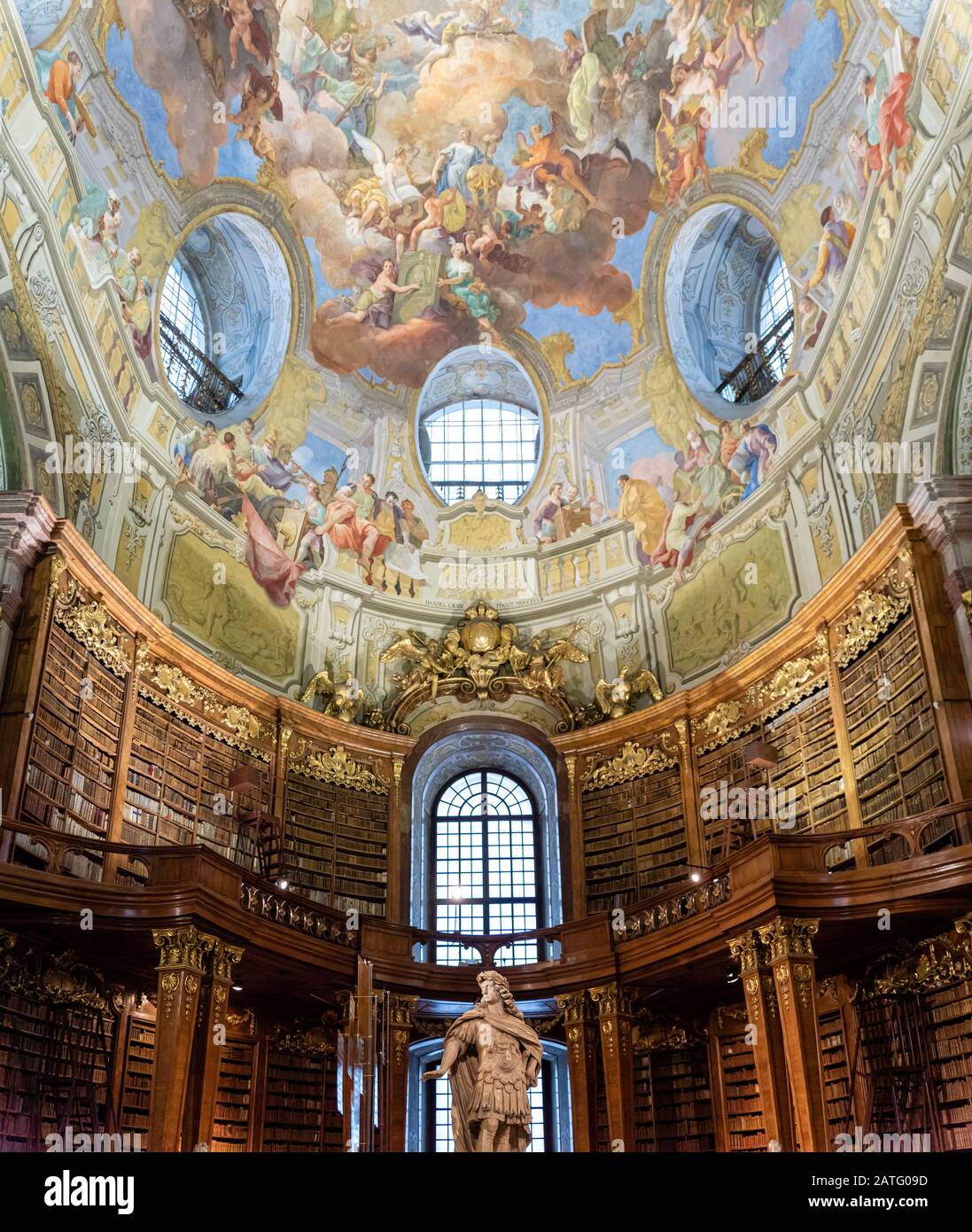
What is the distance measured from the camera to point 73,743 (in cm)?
1270

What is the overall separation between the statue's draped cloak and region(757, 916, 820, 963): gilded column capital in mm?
3192

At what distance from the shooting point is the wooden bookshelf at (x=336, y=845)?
52.3 ft

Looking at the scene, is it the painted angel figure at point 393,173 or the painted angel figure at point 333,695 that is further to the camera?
the painted angel figure at point 393,173

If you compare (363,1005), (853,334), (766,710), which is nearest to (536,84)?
(853,334)

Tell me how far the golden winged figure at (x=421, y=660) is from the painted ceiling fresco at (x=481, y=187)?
1.18 meters

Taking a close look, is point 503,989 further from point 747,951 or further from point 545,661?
point 545,661

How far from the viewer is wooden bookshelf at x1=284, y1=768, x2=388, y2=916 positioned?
1595 cm

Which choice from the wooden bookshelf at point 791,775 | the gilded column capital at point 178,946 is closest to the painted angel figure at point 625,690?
the wooden bookshelf at point 791,775

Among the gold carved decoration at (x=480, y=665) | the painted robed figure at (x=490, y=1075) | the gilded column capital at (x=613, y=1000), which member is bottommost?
the painted robed figure at (x=490, y=1075)

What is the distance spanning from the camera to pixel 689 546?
17.6m

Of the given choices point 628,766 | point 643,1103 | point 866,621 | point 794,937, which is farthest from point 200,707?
point 866,621

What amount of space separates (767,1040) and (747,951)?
35.6 inches

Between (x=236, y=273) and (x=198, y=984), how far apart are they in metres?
11.7

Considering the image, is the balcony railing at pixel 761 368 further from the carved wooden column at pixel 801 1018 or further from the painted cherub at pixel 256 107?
the carved wooden column at pixel 801 1018
